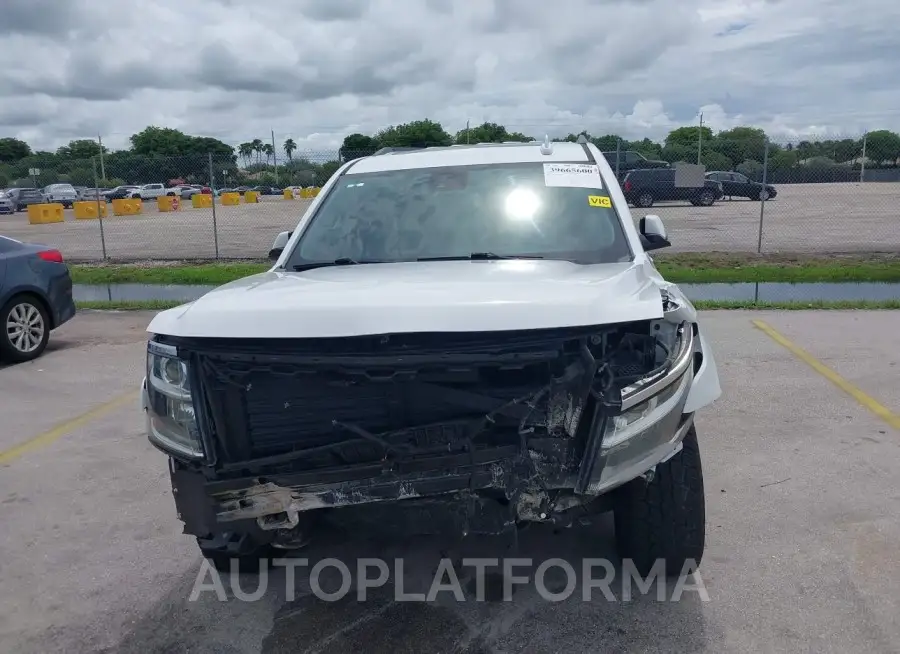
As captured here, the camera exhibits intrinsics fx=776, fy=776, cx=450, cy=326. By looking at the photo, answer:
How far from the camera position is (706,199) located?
28.5m

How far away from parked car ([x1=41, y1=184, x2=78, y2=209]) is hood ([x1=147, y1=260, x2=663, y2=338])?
45273 mm

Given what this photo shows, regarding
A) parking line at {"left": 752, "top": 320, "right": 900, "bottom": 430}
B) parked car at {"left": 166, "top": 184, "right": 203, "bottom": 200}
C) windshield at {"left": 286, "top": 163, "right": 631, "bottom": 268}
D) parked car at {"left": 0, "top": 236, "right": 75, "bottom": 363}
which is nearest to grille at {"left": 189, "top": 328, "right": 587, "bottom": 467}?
windshield at {"left": 286, "top": 163, "right": 631, "bottom": 268}

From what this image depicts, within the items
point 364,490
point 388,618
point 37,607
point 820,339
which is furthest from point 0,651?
point 820,339

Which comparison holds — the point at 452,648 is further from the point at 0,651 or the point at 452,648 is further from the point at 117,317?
the point at 117,317

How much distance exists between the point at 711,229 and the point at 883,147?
13.0m

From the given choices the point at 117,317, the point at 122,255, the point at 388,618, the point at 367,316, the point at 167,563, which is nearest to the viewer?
the point at 367,316

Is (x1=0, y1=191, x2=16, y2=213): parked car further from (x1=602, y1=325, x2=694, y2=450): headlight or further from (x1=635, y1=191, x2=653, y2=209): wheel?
(x1=602, y1=325, x2=694, y2=450): headlight

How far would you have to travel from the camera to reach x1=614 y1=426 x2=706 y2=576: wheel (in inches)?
124

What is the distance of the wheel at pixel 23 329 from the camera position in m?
7.57

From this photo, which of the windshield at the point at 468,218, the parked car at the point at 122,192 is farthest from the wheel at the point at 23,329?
the parked car at the point at 122,192

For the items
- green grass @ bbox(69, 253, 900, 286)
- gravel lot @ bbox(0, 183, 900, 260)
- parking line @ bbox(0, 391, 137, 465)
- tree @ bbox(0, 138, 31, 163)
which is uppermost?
tree @ bbox(0, 138, 31, 163)

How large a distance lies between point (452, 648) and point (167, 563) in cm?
156

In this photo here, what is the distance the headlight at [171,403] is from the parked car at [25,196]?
145ft

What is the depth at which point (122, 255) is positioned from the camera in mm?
17734
